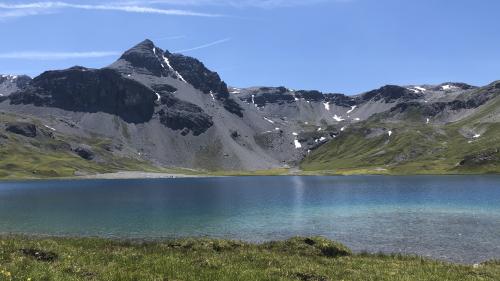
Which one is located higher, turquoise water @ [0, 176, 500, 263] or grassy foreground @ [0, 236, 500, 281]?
grassy foreground @ [0, 236, 500, 281]

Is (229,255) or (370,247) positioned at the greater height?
(229,255)

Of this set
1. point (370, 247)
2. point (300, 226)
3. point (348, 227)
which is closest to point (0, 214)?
point (300, 226)

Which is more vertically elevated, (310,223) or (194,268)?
(194,268)

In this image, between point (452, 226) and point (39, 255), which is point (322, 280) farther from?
point (452, 226)

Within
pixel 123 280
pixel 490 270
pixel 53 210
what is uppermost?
pixel 123 280

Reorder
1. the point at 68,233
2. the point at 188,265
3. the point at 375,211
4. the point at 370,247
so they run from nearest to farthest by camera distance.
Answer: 1. the point at 188,265
2. the point at 370,247
3. the point at 68,233
4. the point at 375,211

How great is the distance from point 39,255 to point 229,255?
13.6 metres

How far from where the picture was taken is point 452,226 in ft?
253

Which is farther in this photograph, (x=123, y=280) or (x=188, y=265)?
(x=188, y=265)

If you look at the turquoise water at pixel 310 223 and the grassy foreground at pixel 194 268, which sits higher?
the grassy foreground at pixel 194 268

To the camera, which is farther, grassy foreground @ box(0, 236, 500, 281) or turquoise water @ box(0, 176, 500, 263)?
turquoise water @ box(0, 176, 500, 263)

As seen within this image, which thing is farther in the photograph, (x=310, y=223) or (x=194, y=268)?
(x=310, y=223)

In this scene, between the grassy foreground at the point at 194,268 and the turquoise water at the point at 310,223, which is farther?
the turquoise water at the point at 310,223

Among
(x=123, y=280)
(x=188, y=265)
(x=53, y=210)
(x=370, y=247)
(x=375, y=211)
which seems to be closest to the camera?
(x=123, y=280)
